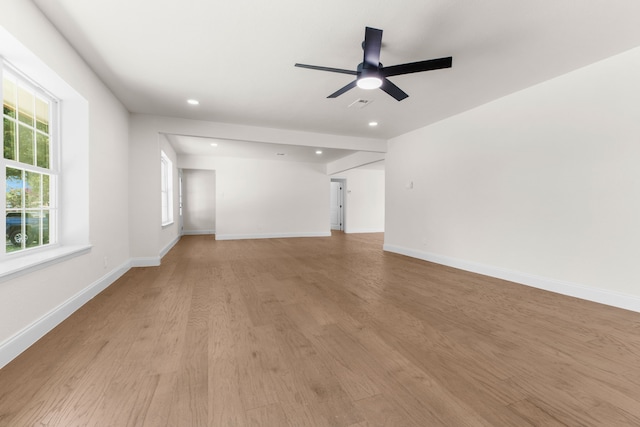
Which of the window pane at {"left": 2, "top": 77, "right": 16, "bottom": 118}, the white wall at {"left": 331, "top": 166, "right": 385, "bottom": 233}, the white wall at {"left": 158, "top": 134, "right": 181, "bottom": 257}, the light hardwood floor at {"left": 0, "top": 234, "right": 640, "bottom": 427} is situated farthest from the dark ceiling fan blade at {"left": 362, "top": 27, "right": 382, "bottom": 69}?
the white wall at {"left": 331, "top": 166, "right": 385, "bottom": 233}

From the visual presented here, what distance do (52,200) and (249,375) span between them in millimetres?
2759

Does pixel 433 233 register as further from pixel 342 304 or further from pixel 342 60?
pixel 342 60

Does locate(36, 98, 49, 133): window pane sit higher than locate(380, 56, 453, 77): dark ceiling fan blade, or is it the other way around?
locate(380, 56, 453, 77): dark ceiling fan blade

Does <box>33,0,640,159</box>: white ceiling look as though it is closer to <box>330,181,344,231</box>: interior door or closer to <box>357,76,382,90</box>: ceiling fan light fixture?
<box>357,76,382,90</box>: ceiling fan light fixture

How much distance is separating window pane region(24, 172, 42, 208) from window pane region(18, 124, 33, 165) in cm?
13

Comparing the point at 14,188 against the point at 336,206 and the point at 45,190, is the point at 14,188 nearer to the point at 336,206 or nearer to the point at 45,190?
the point at 45,190

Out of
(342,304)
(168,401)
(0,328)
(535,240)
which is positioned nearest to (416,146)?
(535,240)

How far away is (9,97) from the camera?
7.16 feet

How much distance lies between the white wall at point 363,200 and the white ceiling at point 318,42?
20.2ft

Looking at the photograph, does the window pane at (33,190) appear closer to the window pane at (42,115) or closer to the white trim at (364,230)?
the window pane at (42,115)

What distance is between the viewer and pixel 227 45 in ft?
8.34

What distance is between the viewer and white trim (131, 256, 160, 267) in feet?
14.4

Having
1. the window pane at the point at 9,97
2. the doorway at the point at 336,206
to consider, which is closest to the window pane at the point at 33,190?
the window pane at the point at 9,97

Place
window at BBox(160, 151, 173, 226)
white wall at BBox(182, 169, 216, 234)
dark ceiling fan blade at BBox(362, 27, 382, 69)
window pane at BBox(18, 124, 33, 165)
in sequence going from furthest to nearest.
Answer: white wall at BBox(182, 169, 216, 234), window at BBox(160, 151, 173, 226), window pane at BBox(18, 124, 33, 165), dark ceiling fan blade at BBox(362, 27, 382, 69)
